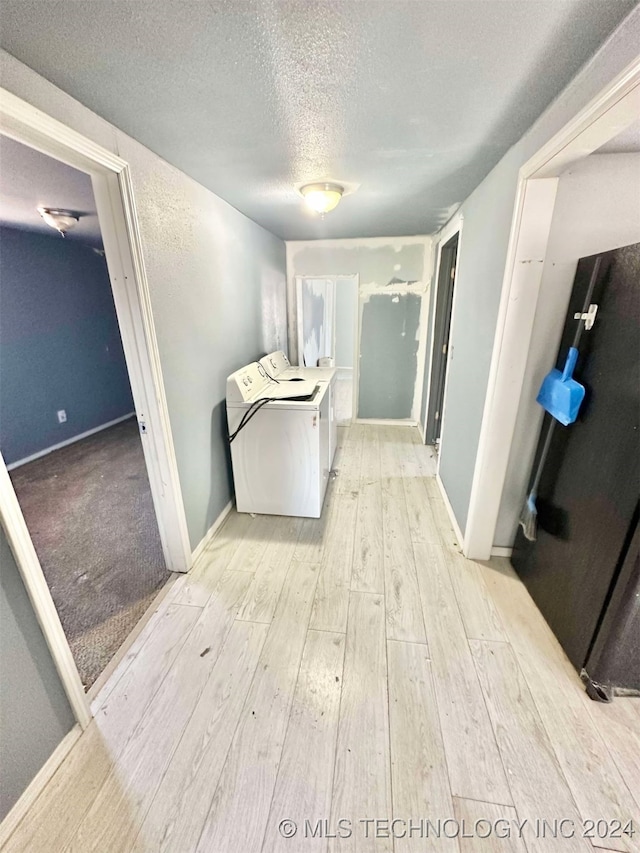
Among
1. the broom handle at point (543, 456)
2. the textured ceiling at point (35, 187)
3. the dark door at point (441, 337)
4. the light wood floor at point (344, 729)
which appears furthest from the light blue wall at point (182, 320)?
the broom handle at point (543, 456)

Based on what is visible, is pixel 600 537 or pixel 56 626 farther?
pixel 600 537

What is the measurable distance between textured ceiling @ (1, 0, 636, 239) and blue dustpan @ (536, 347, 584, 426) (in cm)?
96

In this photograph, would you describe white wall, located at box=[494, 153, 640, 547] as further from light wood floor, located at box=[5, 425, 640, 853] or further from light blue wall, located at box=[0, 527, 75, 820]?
light blue wall, located at box=[0, 527, 75, 820]

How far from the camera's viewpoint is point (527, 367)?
167 cm

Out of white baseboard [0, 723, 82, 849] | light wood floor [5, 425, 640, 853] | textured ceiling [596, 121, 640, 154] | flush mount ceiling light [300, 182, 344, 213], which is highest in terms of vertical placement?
flush mount ceiling light [300, 182, 344, 213]

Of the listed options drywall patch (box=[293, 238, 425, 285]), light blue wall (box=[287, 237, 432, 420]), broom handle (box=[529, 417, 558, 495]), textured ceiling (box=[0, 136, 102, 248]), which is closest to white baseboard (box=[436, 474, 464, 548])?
broom handle (box=[529, 417, 558, 495])

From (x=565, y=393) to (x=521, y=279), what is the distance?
0.55 meters

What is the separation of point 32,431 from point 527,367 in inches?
170

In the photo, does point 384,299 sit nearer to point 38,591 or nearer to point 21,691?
point 38,591

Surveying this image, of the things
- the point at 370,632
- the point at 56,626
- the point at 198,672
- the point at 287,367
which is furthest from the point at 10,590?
the point at 287,367

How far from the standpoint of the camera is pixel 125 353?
5.27 feet

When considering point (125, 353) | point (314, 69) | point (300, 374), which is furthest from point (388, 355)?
point (314, 69)

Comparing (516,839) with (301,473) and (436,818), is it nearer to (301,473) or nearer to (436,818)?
(436,818)

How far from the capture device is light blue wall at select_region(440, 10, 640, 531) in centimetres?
98
